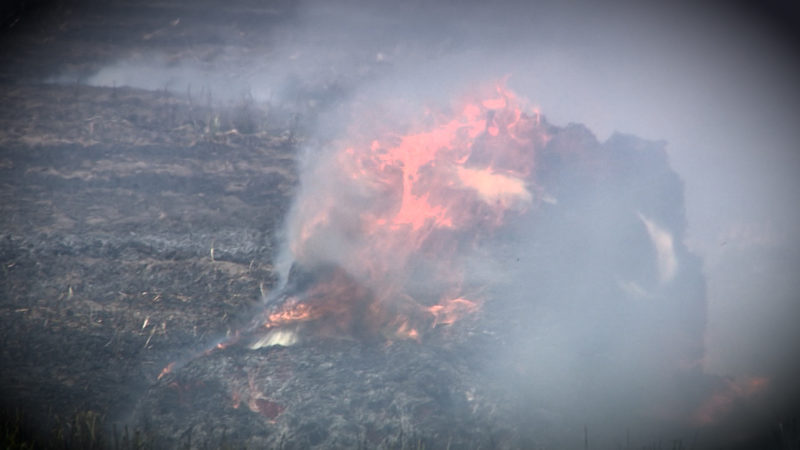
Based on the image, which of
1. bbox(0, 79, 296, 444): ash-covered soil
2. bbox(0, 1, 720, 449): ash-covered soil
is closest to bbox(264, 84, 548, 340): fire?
bbox(0, 1, 720, 449): ash-covered soil

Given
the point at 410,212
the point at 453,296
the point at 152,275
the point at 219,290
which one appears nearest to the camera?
the point at 453,296

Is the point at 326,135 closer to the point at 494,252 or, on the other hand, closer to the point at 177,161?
the point at 177,161

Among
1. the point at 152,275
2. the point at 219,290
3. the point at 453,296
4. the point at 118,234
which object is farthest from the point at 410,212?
the point at 118,234

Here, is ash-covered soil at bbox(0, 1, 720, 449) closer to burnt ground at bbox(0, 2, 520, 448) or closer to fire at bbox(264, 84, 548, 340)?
burnt ground at bbox(0, 2, 520, 448)

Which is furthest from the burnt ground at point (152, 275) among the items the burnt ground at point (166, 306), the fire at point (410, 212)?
the fire at point (410, 212)

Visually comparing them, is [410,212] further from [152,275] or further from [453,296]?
[152,275]

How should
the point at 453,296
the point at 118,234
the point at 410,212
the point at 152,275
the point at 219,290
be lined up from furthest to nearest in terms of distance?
the point at 118,234
the point at 410,212
the point at 152,275
the point at 219,290
the point at 453,296
